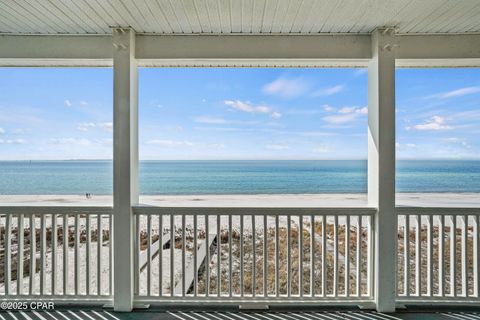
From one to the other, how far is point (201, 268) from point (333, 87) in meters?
22.8

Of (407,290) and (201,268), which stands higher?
(407,290)

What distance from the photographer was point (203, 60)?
2.72 m

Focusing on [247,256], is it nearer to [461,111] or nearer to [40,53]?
[40,53]

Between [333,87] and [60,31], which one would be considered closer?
[60,31]

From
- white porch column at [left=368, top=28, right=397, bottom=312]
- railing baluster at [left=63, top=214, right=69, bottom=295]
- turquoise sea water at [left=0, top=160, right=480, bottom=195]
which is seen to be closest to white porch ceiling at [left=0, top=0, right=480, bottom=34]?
white porch column at [left=368, top=28, right=397, bottom=312]

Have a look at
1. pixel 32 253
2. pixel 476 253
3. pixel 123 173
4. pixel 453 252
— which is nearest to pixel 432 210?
pixel 453 252

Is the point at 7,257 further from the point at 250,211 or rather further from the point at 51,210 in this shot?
the point at 250,211

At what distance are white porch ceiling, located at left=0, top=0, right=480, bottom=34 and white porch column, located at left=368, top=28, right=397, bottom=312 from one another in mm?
288

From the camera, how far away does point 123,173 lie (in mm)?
2580

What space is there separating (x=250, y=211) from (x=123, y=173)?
1246mm

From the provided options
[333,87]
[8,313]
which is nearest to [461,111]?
[333,87]

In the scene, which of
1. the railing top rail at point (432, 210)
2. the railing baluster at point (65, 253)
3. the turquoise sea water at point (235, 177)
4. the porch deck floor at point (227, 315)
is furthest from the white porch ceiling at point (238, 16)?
the turquoise sea water at point (235, 177)

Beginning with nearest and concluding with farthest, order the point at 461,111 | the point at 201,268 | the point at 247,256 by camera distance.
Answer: the point at 201,268 → the point at 247,256 → the point at 461,111

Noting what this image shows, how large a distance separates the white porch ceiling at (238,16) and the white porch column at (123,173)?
335 mm
